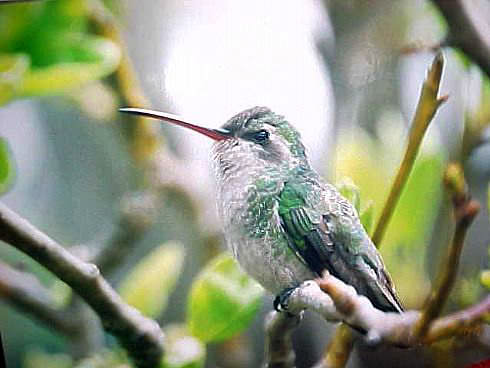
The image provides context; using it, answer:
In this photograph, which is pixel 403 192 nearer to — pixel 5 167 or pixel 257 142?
pixel 257 142

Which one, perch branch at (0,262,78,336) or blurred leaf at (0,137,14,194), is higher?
blurred leaf at (0,137,14,194)

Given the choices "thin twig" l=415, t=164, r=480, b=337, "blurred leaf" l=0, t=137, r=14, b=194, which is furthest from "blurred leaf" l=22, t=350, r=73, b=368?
"thin twig" l=415, t=164, r=480, b=337

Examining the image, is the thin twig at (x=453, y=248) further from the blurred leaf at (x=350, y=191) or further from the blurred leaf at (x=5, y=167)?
the blurred leaf at (x=5, y=167)

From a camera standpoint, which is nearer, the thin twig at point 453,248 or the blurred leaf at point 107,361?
the thin twig at point 453,248

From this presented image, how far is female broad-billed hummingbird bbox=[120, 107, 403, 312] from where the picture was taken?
1.49 m

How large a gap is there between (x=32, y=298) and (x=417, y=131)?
40.0 inches

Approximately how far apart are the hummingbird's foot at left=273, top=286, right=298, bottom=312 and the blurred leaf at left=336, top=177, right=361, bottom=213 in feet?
0.80

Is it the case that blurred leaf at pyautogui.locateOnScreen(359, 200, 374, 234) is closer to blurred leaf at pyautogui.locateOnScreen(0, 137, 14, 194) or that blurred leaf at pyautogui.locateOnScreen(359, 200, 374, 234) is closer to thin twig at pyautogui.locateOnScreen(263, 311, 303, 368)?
thin twig at pyautogui.locateOnScreen(263, 311, 303, 368)

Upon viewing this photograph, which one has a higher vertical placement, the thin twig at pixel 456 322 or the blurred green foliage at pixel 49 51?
the blurred green foliage at pixel 49 51

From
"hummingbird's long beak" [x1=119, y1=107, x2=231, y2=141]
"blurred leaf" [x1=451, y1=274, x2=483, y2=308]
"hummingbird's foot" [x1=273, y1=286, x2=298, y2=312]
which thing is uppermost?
"hummingbird's long beak" [x1=119, y1=107, x2=231, y2=141]

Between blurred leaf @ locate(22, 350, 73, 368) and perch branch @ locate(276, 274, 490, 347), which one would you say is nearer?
perch branch @ locate(276, 274, 490, 347)

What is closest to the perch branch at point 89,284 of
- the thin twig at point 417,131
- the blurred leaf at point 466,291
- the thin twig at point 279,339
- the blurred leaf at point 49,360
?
the blurred leaf at point 49,360

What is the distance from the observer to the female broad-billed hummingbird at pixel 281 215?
1.49 meters

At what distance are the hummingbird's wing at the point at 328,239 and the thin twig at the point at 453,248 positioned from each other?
11 centimetres
